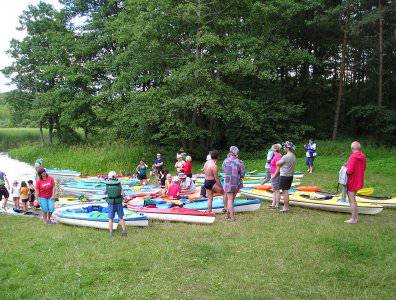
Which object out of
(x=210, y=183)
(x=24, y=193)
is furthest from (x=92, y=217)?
(x=24, y=193)

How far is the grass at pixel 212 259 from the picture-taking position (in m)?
5.48

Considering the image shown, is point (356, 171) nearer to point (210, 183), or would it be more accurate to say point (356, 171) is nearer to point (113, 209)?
point (210, 183)

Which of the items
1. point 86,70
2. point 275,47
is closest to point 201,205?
point 275,47

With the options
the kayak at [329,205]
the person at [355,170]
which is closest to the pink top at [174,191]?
the kayak at [329,205]

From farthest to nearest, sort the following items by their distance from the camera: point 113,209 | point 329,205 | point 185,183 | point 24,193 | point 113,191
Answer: point 185,183
point 24,193
point 329,205
point 113,209
point 113,191

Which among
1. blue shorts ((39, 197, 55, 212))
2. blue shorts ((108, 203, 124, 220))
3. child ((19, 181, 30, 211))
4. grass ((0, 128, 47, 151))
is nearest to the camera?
blue shorts ((108, 203, 124, 220))

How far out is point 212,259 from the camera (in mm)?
6672

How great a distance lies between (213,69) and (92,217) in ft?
46.1

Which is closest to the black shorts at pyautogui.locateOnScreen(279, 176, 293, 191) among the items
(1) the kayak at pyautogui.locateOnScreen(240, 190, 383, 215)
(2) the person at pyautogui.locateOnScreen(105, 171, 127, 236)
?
(1) the kayak at pyautogui.locateOnScreen(240, 190, 383, 215)

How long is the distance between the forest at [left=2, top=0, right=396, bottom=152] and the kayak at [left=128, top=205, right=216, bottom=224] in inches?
408

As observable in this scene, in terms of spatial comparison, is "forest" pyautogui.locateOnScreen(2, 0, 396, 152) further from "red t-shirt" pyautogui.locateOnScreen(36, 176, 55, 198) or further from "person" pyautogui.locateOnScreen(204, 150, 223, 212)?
"red t-shirt" pyautogui.locateOnScreen(36, 176, 55, 198)

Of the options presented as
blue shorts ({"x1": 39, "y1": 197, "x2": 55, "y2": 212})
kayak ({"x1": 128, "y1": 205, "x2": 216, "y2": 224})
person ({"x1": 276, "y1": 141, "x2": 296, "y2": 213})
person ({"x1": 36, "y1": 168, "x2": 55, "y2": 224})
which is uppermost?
person ({"x1": 276, "y1": 141, "x2": 296, "y2": 213})

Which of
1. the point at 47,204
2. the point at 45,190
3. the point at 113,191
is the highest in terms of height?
the point at 113,191

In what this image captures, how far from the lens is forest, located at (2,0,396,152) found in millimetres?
20609
